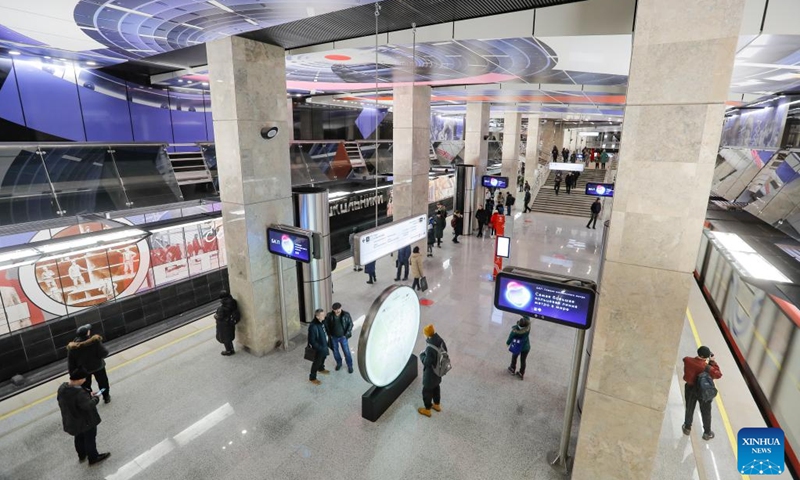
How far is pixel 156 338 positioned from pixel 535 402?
762cm

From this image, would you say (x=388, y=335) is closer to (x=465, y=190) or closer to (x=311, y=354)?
(x=311, y=354)

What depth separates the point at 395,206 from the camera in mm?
12906

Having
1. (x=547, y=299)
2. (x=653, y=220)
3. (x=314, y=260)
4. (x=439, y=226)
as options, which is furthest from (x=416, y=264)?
(x=653, y=220)

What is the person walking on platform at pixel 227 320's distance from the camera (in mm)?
7559

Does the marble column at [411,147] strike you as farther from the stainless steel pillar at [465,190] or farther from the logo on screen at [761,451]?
the logo on screen at [761,451]

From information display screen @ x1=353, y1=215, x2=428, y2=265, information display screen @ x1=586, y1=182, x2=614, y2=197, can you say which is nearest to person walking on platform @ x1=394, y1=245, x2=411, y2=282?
information display screen @ x1=353, y1=215, x2=428, y2=265

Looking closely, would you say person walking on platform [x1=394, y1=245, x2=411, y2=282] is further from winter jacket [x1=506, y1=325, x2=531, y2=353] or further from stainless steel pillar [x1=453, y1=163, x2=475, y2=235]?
stainless steel pillar [x1=453, y1=163, x2=475, y2=235]

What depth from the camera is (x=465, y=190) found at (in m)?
17.6

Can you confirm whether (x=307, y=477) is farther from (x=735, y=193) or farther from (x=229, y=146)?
(x=735, y=193)

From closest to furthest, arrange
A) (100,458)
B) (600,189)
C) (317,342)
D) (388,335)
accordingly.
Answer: (100,458)
(388,335)
(317,342)
(600,189)

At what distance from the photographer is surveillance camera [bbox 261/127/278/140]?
23.6 feet

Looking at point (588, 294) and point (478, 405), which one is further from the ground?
point (588, 294)

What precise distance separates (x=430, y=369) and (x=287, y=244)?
3379mm

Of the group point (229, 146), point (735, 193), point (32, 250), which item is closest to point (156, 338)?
point (32, 250)
